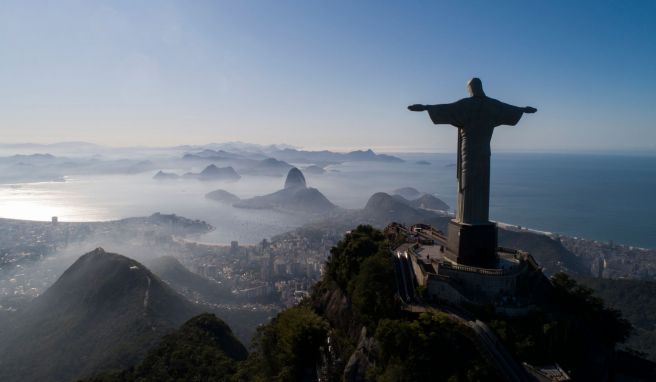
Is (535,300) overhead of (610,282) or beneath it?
overhead

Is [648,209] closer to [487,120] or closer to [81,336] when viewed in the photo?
[487,120]

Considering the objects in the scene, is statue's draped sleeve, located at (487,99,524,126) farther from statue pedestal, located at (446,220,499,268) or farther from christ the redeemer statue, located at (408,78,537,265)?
statue pedestal, located at (446,220,499,268)

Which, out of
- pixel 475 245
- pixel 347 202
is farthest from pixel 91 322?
pixel 347 202

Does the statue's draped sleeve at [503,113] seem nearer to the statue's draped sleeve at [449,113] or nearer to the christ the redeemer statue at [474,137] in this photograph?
the christ the redeemer statue at [474,137]

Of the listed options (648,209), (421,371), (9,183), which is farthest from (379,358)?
(9,183)

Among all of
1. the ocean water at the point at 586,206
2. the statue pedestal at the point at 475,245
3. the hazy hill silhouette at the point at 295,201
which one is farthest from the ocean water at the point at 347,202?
the statue pedestal at the point at 475,245

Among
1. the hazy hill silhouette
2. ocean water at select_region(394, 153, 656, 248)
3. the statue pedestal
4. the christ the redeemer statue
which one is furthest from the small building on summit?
the hazy hill silhouette
